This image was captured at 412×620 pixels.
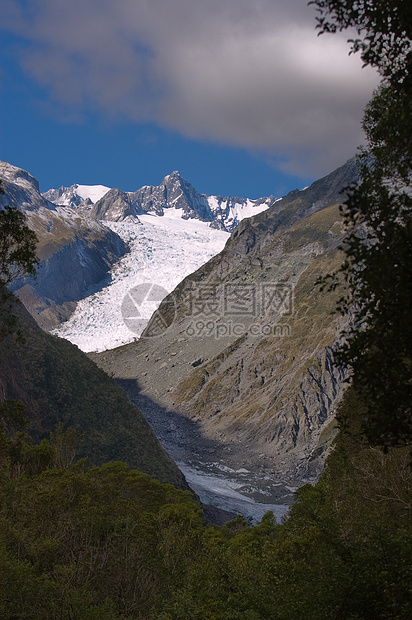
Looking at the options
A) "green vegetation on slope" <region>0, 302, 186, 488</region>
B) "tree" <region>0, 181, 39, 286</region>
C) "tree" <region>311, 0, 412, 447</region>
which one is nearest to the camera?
"tree" <region>311, 0, 412, 447</region>

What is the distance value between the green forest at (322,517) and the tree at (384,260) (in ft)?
0.09

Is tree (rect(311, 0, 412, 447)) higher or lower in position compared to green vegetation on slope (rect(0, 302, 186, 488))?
higher

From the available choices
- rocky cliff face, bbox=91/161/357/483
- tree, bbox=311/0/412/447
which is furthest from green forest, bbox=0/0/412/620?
rocky cliff face, bbox=91/161/357/483

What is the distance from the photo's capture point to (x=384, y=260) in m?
9.65

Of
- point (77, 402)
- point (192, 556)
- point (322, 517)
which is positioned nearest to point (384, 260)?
point (322, 517)

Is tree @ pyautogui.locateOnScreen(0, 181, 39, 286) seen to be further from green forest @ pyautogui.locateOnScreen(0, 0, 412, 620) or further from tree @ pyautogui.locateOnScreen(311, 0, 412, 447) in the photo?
tree @ pyautogui.locateOnScreen(311, 0, 412, 447)

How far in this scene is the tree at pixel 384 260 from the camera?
936 centimetres

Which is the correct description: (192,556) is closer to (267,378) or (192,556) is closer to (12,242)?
(12,242)

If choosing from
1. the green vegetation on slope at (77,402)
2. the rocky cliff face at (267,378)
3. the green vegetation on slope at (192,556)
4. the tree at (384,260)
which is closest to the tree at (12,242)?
the green vegetation on slope at (192,556)

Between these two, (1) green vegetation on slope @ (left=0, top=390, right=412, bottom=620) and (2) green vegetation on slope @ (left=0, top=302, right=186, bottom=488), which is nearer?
(1) green vegetation on slope @ (left=0, top=390, right=412, bottom=620)

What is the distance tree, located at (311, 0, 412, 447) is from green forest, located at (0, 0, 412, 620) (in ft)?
0.09

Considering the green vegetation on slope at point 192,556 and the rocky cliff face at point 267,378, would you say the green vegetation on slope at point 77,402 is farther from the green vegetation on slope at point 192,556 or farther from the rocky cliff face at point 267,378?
the rocky cliff face at point 267,378

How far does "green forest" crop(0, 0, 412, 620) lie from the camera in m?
9.70

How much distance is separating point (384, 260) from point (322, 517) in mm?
17796
